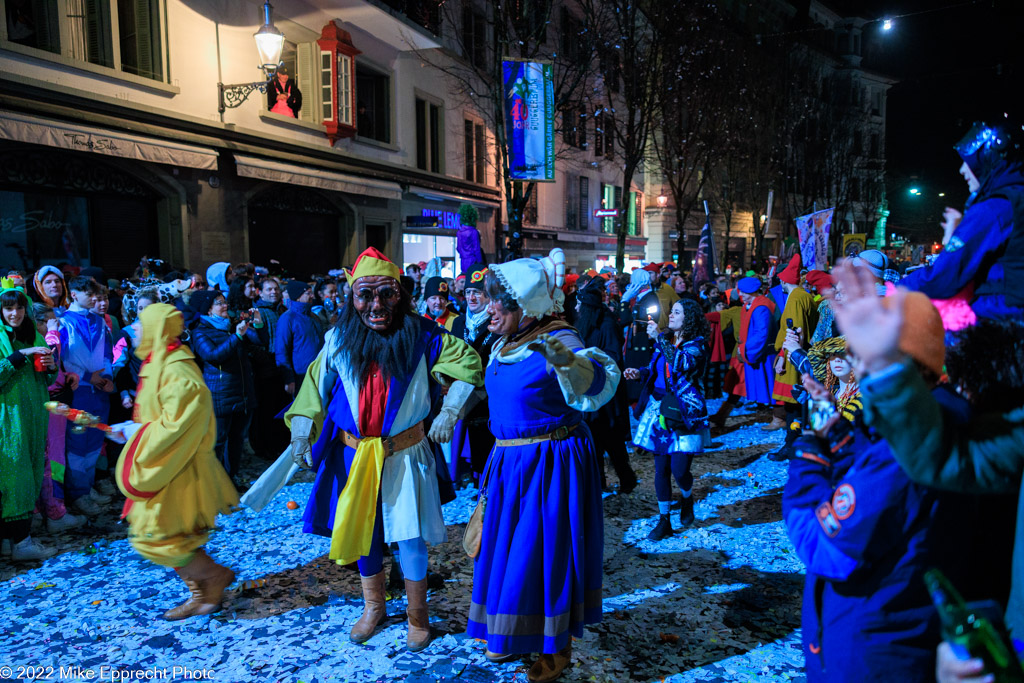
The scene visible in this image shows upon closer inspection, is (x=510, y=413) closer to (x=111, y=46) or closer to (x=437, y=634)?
(x=437, y=634)

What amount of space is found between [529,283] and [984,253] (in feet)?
6.62

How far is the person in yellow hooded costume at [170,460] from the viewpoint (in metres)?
3.43

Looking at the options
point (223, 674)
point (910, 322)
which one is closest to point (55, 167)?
point (223, 674)

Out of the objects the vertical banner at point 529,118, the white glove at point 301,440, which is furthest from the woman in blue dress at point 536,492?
the vertical banner at point 529,118

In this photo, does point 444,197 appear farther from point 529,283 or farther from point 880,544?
point 880,544

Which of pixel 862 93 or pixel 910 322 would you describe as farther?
pixel 862 93

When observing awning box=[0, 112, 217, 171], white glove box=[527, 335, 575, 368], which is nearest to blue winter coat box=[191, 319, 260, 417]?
white glove box=[527, 335, 575, 368]

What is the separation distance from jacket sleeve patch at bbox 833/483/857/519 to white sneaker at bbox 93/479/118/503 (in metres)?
6.39

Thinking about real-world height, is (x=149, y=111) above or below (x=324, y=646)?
above

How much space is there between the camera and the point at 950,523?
5.16ft

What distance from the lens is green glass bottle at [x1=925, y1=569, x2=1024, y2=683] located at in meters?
1.24

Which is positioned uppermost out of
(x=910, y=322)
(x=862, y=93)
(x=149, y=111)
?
(x=862, y=93)

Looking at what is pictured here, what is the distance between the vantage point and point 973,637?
125 cm

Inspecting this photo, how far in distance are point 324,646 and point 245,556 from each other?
4.95ft
